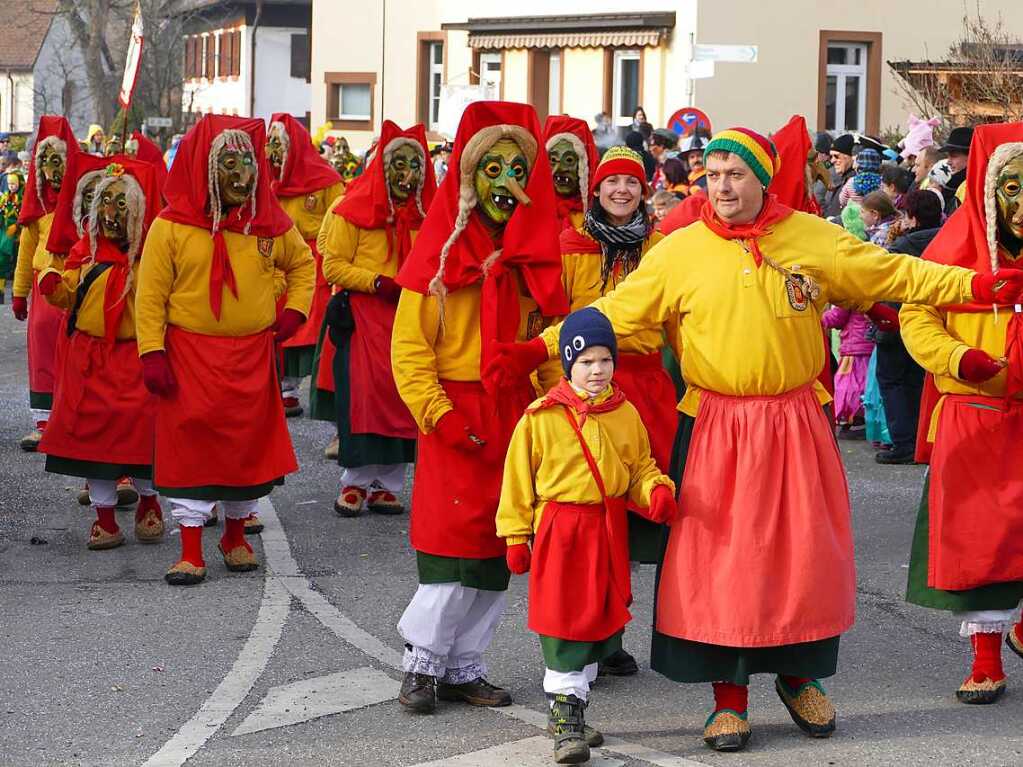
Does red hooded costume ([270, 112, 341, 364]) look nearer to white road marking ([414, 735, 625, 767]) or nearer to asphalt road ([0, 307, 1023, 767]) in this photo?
asphalt road ([0, 307, 1023, 767])

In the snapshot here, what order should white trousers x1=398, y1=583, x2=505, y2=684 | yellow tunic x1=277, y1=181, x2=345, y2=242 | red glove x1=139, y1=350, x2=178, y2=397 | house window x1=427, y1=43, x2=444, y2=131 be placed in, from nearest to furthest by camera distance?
white trousers x1=398, y1=583, x2=505, y2=684
red glove x1=139, y1=350, x2=178, y2=397
yellow tunic x1=277, y1=181, x2=345, y2=242
house window x1=427, y1=43, x2=444, y2=131

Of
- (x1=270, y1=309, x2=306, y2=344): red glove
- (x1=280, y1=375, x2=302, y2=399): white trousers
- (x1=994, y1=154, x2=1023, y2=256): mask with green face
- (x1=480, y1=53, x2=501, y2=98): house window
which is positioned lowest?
(x1=280, y1=375, x2=302, y2=399): white trousers

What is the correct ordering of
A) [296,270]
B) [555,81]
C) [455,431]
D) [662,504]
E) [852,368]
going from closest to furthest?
[662,504], [455,431], [296,270], [852,368], [555,81]

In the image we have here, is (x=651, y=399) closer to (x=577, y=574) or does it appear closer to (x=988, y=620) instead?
(x=577, y=574)

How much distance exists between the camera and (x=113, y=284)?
9719mm

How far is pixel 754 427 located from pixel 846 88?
102ft

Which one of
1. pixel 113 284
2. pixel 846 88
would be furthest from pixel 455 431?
pixel 846 88

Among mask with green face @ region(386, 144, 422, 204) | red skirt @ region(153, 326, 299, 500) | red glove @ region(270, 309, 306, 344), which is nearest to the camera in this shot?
red skirt @ region(153, 326, 299, 500)

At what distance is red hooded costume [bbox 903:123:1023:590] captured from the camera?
22.6ft

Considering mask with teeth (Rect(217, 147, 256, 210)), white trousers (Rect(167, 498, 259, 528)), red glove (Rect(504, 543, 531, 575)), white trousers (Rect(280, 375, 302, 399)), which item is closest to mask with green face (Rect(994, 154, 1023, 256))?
red glove (Rect(504, 543, 531, 575))

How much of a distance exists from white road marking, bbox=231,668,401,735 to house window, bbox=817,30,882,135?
1161 inches

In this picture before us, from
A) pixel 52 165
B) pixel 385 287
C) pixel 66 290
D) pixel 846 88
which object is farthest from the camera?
pixel 846 88

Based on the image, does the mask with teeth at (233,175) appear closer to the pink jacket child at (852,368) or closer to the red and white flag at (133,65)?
the red and white flag at (133,65)

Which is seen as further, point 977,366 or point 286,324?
point 286,324
